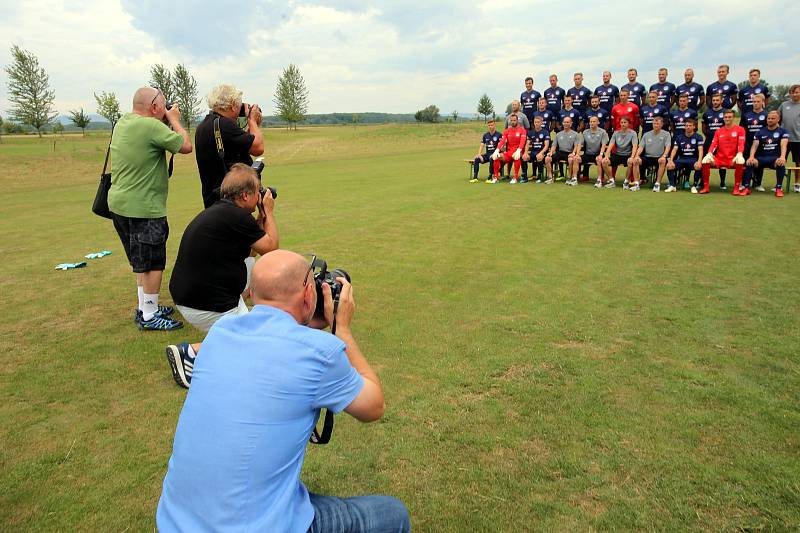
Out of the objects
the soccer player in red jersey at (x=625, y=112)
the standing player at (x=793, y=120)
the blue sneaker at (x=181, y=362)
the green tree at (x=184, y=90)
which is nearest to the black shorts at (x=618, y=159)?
the soccer player in red jersey at (x=625, y=112)

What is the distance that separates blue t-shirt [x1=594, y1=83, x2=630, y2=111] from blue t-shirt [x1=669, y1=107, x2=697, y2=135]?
1694mm

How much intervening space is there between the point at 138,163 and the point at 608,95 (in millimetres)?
13842

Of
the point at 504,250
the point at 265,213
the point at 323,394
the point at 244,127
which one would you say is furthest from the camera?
the point at 504,250

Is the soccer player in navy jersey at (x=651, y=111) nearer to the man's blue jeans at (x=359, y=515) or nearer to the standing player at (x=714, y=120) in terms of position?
the standing player at (x=714, y=120)

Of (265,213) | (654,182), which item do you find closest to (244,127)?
(265,213)

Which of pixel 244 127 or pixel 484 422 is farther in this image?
pixel 244 127

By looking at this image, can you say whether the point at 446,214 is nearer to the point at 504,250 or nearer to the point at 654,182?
the point at 504,250

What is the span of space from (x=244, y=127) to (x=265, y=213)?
137 cm

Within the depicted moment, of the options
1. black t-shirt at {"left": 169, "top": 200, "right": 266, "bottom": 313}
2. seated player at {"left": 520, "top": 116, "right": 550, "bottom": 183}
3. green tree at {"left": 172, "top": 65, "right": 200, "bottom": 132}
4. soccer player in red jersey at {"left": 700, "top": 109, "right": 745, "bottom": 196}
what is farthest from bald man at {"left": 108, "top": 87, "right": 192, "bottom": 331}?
green tree at {"left": 172, "top": 65, "right": 200, "bottom": 132}

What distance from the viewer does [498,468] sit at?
320 centimetres

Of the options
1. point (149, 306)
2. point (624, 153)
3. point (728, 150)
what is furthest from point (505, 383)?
point (624, 153)

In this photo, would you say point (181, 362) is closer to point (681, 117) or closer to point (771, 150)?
point (771, 150)

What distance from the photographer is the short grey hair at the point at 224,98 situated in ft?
16.5

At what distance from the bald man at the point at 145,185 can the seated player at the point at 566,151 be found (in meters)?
12.0
